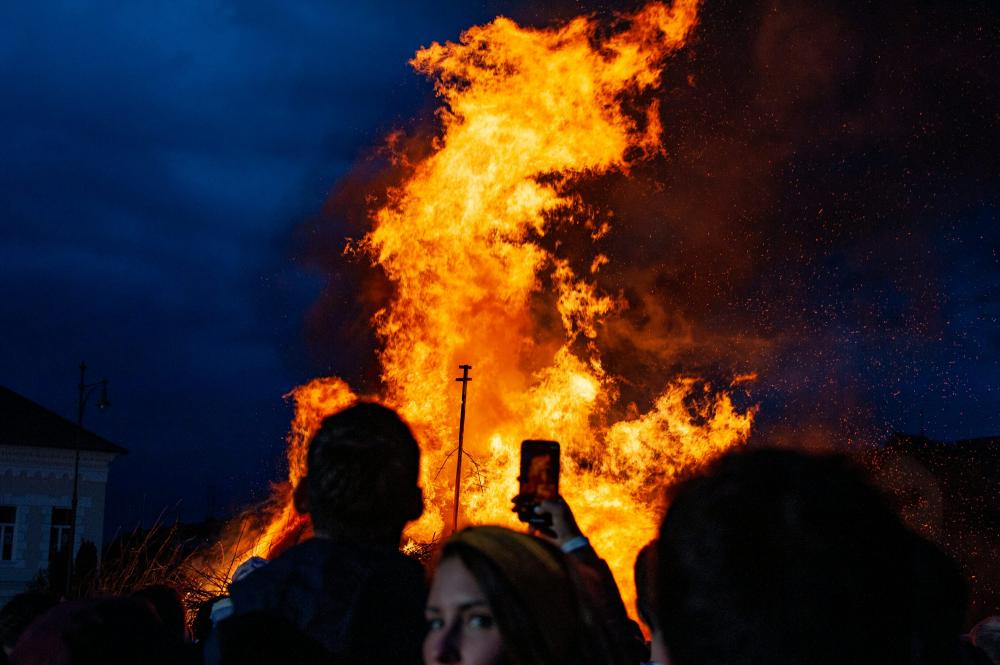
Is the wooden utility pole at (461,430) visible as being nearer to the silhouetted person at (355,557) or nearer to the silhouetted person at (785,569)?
the silhouetted person at (355,557)

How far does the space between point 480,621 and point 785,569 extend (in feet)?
2.87

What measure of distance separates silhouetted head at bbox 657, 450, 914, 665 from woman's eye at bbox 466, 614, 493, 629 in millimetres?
658

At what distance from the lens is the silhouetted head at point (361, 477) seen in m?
2.90

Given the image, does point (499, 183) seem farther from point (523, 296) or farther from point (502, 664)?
point (502, 664)

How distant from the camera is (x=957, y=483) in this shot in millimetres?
22078

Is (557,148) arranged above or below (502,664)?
above

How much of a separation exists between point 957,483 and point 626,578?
11.4 meters

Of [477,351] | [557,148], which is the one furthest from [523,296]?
[557,148]

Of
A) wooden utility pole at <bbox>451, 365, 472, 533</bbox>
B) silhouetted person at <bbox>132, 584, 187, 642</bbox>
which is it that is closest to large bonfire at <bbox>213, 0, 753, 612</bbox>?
wooden utility pole at <bbox>451, 365, 472, 533</bbox>

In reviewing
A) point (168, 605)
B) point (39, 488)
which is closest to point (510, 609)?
point (168, 605)

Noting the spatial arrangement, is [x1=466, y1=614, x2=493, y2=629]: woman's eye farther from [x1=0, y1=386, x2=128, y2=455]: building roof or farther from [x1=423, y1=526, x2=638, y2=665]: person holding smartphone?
[x1=0, y1=386, x2=128, y2=455]: building roof

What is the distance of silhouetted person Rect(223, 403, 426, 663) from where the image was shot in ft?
8.87

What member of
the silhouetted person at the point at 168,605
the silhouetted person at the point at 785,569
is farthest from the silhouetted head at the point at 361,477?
the silhouetted person at the point at 168,605

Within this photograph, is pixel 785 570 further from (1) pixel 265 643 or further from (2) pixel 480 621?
(1) pixel 265 643
